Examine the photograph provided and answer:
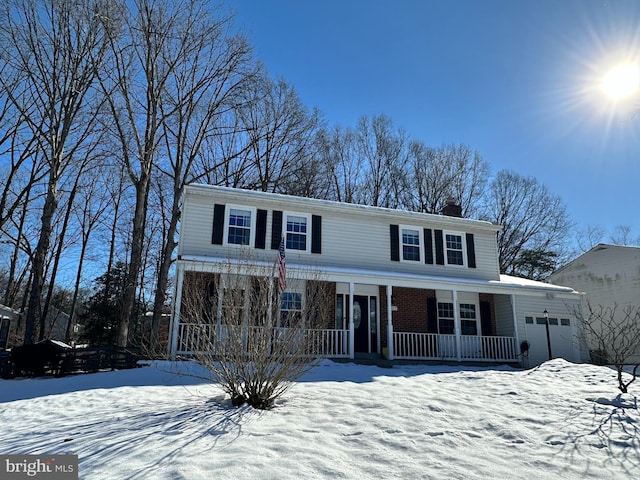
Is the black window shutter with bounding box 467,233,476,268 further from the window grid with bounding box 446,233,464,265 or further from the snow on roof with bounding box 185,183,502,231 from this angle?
the snow on roof with bounding box 185,183,502,231

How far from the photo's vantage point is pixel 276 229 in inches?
533

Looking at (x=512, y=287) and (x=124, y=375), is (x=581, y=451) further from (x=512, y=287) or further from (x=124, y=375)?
(x=512, y=287)

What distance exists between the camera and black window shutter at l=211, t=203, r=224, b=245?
42.2 ft

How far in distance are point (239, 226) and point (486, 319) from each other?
30.6ft

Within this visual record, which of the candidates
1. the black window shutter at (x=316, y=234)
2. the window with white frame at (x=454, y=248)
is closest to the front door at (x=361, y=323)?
the black window shutter at (x=316, y=234)

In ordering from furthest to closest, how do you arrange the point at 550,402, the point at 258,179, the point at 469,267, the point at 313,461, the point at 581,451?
the point at 258,179, the point at 469,267, the point at 550,402, the point at 581,451, the point at 313,461

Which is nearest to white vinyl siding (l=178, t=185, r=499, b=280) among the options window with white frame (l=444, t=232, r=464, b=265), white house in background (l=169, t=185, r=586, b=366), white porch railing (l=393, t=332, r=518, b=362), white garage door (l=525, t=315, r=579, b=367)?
white house in background (l=169, t=185, r=586, b=366)

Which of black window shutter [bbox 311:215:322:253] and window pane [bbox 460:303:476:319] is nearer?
black window shutter [bbox 311:215:322:253]

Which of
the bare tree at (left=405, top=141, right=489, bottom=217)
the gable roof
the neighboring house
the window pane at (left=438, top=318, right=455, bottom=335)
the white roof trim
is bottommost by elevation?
the window pane at (left=438, top=318, right=455, bottom=335)

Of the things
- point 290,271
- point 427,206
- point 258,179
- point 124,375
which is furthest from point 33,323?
point 427,206

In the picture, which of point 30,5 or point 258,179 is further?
point 258,179

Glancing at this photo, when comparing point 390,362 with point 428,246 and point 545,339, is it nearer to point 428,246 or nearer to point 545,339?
point 428,246

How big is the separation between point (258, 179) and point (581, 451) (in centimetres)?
2002

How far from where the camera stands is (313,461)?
387 cm
